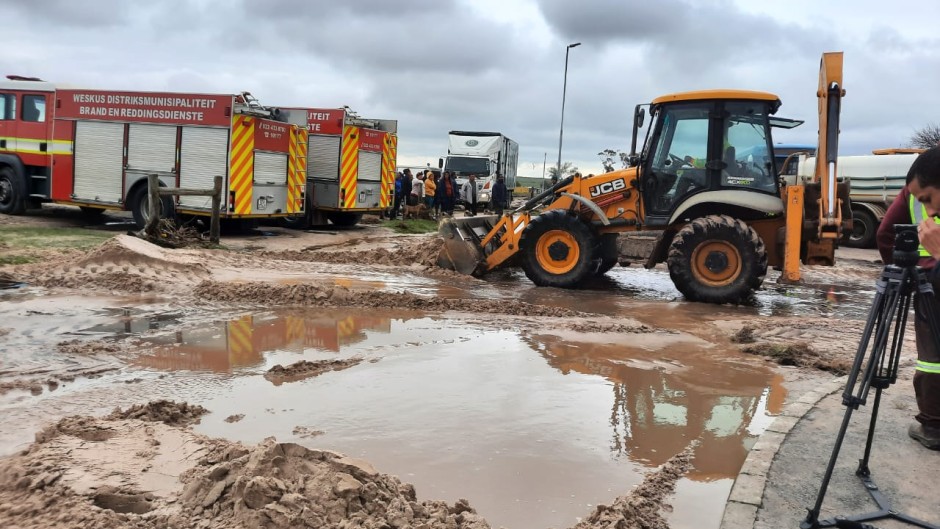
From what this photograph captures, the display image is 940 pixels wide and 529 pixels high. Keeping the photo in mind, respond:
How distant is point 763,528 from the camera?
3.29m

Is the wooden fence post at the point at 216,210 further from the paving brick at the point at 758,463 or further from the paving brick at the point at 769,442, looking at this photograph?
the paving brick at the point at 758,463

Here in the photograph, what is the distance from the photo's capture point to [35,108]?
1644 centimetres

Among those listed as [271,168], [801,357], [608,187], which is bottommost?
[801,357]

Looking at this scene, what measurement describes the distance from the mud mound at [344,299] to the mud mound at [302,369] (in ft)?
8.33

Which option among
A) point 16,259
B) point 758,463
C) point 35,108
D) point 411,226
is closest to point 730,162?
point 758,463

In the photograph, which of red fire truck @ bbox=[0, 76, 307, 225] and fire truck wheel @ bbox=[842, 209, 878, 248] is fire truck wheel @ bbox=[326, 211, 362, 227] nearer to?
red fire truck @ bbox=[0, 76, 307, 225]

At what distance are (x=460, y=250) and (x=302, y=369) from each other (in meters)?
6.21

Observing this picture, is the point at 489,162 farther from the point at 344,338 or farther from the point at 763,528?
the point at 763,528

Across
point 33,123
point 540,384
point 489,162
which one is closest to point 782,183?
point 540,384

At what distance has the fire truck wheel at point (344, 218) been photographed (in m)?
20.2

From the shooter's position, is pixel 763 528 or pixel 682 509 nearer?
pixel 763 528

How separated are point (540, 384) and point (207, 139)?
11689mm

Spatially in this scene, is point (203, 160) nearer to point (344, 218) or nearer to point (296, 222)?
point (296, 222)

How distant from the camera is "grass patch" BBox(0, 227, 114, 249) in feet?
40.7
